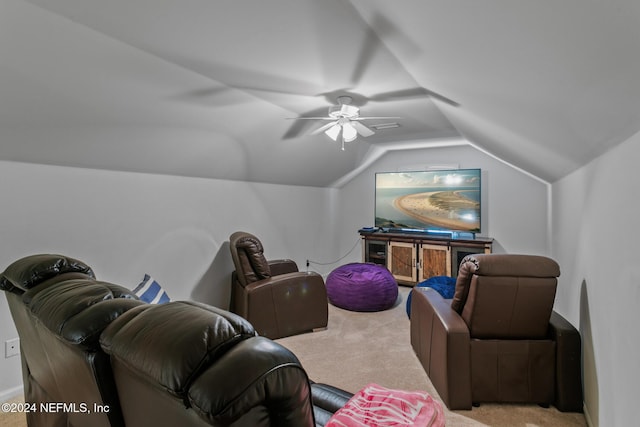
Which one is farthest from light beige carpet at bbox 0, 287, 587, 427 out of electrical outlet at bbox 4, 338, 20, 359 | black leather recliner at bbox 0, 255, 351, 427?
black leather recliner at bbox 0, 255, 351, 427

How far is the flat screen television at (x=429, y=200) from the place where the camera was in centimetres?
464

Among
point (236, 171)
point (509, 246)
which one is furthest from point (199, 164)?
point (509, 246)

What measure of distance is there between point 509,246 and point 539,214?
61 centimetres

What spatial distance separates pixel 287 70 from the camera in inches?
83.2

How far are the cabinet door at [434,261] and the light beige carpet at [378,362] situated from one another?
1.16m

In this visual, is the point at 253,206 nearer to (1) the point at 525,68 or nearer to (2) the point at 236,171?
(2) the point at 236,171

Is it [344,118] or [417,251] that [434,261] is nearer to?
[417,251]

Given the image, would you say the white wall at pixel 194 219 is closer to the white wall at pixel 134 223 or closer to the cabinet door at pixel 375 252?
the white wall at pixel 134 223

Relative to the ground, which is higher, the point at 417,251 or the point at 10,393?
the point at 417,251

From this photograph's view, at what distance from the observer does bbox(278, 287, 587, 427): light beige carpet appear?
6.41 ft

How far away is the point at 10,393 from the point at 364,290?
126 inches

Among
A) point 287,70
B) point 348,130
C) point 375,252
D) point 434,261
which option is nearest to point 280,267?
point 375,252

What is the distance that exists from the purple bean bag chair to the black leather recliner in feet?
8.70

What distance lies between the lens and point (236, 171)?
3.73m
